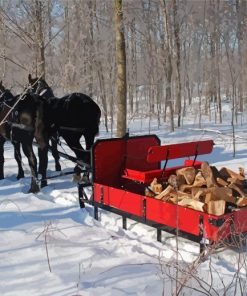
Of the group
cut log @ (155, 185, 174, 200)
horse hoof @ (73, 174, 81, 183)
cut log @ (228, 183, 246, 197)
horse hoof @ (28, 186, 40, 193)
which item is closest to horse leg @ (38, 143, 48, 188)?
horse hoof @ (28, 186, 40, 193)

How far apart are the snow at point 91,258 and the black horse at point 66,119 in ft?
3.99

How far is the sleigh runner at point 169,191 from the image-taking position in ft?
14.0

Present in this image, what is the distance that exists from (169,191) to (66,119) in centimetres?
358

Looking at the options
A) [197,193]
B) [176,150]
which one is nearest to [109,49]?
[176,150]

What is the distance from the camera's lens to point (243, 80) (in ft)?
83.4

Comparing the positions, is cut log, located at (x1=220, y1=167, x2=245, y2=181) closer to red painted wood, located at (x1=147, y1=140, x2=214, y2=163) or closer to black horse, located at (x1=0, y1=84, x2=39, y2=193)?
red painted wood, located at (x1=147, y1=140, x2=214, y2=163)

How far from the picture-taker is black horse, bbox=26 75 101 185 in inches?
305

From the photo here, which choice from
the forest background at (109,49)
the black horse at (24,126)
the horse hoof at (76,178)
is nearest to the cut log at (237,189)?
the forest background at (109,49)

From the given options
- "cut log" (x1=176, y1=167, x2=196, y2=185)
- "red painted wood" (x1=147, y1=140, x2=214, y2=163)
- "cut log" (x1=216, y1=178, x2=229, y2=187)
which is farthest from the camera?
"red painted wood" (x1=147, y1=140, x2=214, y2=163)

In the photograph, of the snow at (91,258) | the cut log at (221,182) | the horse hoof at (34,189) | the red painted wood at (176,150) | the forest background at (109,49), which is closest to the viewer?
the snow at (91,258)

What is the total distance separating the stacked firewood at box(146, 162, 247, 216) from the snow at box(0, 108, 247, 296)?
1.57ft

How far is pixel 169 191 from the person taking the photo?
5.11 metres

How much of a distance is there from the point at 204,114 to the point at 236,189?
2357 cm

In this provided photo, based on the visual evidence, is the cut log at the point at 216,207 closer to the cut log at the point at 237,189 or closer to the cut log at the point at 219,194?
the cut log at the point at 219,194
